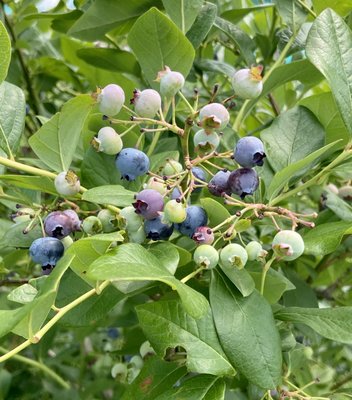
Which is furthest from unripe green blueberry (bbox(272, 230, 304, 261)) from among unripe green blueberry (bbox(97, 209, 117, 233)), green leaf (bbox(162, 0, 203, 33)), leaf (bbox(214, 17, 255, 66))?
leaf (bbox(214, 17, 255, 66))

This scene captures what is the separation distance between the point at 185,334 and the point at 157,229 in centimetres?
14

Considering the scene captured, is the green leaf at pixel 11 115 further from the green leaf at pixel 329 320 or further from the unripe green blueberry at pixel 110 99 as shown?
the green leaf at pixel 329 320

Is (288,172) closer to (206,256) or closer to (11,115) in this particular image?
(206,256)

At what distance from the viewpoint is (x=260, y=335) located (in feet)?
2.48

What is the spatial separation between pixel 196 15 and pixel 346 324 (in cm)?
55

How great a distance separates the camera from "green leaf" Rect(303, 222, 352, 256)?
789mm

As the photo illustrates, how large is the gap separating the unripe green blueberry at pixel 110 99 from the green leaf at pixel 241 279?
9.9 inches

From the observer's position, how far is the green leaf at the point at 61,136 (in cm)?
80

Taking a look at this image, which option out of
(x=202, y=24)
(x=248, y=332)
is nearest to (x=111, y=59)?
(x=202, y=24)

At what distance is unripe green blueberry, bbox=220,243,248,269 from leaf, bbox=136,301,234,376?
0.07 metres

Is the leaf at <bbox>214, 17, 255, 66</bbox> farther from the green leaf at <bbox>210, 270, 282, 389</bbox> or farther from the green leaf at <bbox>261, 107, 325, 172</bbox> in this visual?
the green leaf at <bbox>210, 270, 282, 389</bbox>

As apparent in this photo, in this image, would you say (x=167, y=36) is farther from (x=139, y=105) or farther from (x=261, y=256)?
(x=261, y=256)

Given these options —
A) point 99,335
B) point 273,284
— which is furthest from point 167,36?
point 99,335

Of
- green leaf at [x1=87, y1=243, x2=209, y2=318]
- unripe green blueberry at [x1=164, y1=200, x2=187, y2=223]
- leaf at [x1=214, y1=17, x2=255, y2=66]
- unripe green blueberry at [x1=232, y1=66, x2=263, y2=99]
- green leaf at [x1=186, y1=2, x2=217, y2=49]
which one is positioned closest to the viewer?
green leaf at [x1=87, y1=243, x2=209, y2=318]
